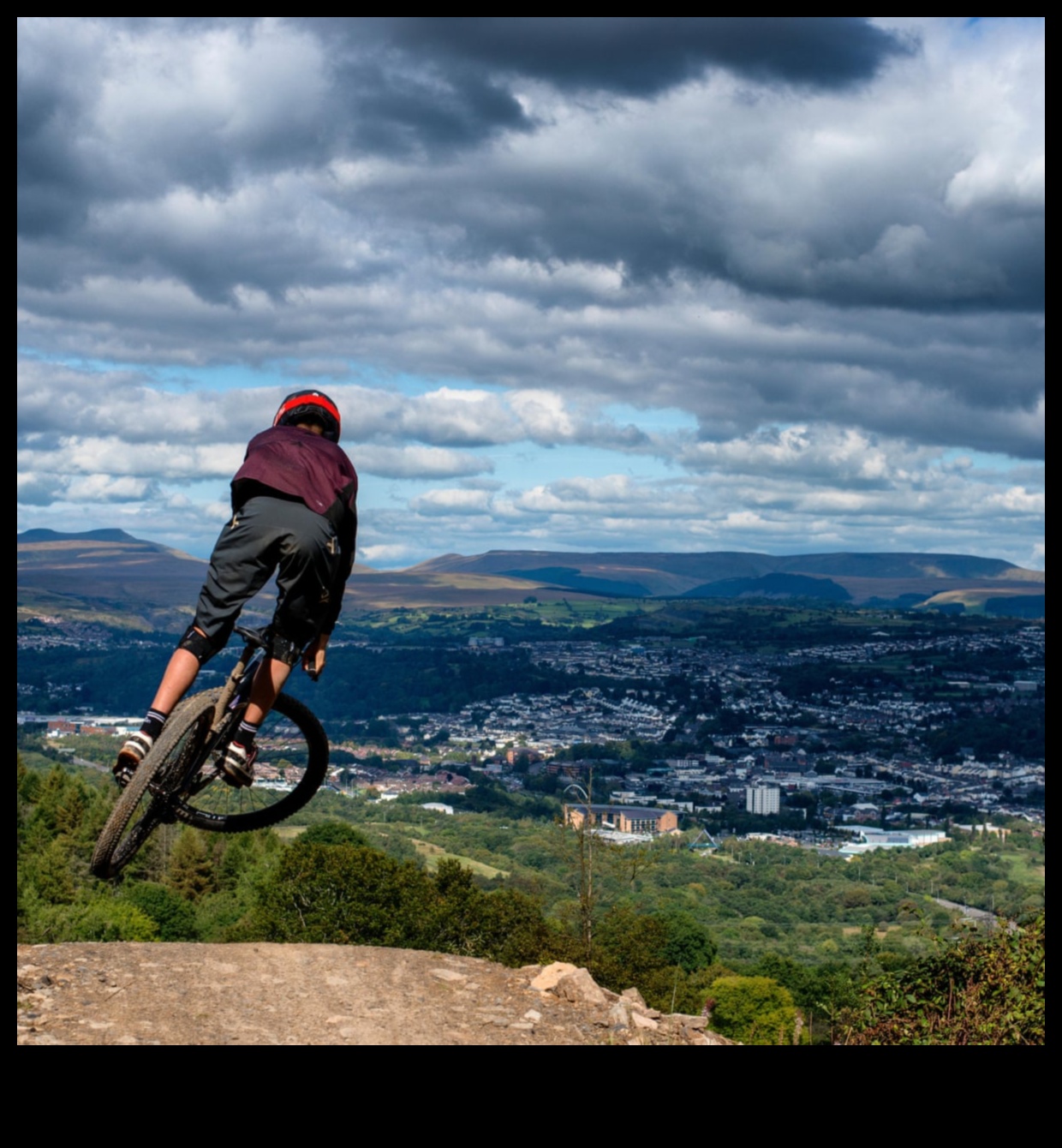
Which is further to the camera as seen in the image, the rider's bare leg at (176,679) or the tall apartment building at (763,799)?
the tall apartment building at (763,799)

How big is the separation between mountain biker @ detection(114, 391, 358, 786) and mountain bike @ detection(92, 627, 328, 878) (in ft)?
0.33

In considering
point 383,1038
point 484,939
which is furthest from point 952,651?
point 383,1038

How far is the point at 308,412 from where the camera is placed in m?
6.67

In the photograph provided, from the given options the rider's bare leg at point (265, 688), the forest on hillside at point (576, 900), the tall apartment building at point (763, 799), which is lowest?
the tall apartment building at point (763, 799)

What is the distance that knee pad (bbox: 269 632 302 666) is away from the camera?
6.46 metres

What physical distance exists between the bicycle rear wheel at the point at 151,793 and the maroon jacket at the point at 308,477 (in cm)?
93

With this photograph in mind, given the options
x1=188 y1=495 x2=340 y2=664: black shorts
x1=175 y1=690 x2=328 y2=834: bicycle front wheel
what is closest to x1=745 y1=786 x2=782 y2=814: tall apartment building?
x1=175 y1=690 x2=328 y2=834: bicycle front wheel

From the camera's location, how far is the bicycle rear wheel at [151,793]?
578 centimetres

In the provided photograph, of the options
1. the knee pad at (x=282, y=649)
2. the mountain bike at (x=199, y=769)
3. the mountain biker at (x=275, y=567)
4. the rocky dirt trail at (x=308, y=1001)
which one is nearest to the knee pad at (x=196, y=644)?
the mountain biker at (x=275, y=567)

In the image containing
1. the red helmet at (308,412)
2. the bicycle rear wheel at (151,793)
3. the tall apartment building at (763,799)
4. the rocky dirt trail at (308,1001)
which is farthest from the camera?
the tall apartment building at (763,799)

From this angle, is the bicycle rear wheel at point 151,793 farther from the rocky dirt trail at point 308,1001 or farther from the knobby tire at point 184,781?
the rocky dirt trail at point 308,1001

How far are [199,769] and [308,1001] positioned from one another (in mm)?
4786

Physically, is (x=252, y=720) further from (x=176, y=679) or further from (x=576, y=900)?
(x=576, y=900)
